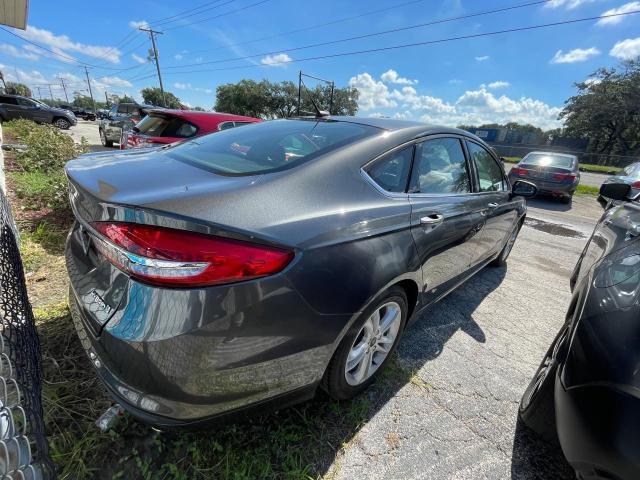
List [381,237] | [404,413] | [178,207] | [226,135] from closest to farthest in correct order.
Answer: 1. [178,207]
2. [381,237]
3. [404,413]
4. [226,135]

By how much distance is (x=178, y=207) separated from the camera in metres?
1.20

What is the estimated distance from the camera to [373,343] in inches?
77.7

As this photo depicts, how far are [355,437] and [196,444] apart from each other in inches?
31.5

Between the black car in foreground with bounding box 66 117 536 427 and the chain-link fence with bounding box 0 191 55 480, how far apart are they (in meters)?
0.28

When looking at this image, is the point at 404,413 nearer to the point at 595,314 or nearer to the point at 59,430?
the point at 595,314

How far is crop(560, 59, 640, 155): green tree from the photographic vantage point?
3972 cm

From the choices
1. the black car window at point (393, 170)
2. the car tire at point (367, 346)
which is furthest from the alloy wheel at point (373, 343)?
the black car window at point (393, 170)

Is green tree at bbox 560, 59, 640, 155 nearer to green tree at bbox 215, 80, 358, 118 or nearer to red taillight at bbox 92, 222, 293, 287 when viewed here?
green tree at bbox 215, 80, 358, 118

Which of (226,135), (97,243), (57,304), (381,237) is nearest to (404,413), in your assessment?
(381,237)

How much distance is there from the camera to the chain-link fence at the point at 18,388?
1.12 metres

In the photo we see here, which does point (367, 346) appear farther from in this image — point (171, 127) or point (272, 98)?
point (272, 98)

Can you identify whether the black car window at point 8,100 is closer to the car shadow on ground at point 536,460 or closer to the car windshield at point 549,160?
the car windshield at point 549,160

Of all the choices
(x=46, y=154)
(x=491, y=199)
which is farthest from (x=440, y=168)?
(x=46, y=154)

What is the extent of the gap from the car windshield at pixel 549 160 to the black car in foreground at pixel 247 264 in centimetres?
963
